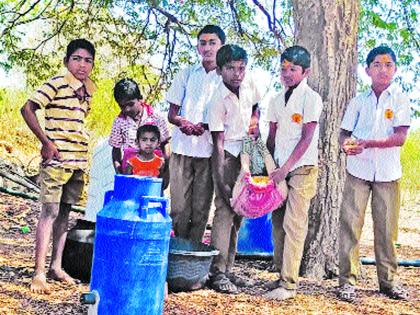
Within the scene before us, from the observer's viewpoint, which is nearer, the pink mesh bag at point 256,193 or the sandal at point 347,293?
the pink mesh bag at point 256,193

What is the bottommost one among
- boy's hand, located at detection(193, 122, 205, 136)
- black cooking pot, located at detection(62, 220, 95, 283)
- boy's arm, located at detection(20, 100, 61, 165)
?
black cooking pot, located at detection(62, 220, 95, 283)

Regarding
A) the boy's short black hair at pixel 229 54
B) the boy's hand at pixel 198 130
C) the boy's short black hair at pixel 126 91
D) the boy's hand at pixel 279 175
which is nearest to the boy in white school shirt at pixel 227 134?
the boy's short black hair at pixel 229 54

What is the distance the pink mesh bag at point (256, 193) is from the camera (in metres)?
4.30

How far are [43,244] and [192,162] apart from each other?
120cm

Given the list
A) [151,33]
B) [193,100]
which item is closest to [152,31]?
[151,33]

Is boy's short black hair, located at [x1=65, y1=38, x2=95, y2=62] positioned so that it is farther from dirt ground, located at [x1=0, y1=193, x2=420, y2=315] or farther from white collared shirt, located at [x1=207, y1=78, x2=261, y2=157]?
dirt ground, located at [x1=0, y1=193, x2=420, y2=315]

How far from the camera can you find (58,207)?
170 inches

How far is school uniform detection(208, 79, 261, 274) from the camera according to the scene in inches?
179

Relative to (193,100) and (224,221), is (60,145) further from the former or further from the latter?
(224,221)

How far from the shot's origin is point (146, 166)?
4.50m

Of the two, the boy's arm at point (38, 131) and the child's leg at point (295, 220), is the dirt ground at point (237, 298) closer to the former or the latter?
the child's leg at point (295, 220)

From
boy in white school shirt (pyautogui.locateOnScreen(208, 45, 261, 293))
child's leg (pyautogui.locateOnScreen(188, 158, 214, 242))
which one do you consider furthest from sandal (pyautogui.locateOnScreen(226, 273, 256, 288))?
child's leg (pyautogui.locateOnScreen(188, 158, 214, 242))

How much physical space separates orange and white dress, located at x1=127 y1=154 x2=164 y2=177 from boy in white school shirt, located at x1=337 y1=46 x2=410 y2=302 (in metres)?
1.30

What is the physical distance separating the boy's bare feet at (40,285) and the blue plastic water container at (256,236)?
2201 mm
